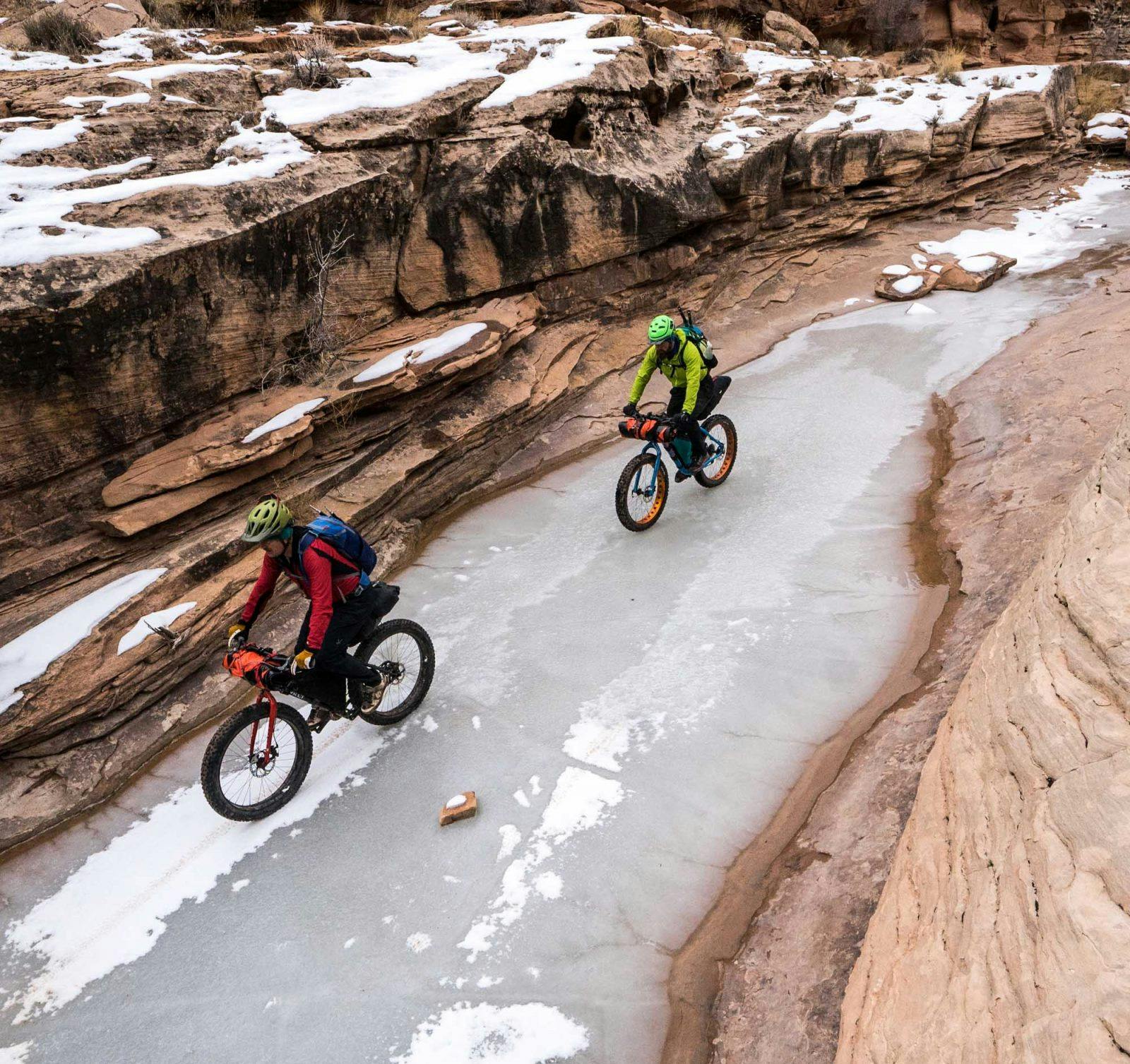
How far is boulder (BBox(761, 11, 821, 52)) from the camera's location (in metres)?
20.4

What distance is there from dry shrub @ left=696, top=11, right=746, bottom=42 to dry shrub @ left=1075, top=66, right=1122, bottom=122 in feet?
28.2

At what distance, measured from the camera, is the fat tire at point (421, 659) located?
553cm

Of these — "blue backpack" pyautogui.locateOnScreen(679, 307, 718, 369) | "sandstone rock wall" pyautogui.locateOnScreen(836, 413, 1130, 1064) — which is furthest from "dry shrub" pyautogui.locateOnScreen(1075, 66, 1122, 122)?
"sandstone rock wall" pyautogui.locateOnScreen(836, 413, 1130, 1064)

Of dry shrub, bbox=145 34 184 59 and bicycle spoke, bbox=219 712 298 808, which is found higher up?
dry shrub, bbox=145 34 184 59

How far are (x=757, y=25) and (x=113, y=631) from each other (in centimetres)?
2332

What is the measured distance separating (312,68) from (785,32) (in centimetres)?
1613

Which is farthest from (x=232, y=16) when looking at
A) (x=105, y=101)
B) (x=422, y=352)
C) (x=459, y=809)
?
(x=459, y=809)

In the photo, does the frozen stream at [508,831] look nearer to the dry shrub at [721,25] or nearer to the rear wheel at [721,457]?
the rear wheel at [721,457]

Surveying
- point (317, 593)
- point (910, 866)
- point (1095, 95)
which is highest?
point (1095, 95)

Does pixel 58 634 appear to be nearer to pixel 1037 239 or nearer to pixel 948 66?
pixel 1037 239

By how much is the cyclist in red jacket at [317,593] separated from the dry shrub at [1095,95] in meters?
22.1

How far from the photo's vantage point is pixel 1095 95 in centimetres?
1969

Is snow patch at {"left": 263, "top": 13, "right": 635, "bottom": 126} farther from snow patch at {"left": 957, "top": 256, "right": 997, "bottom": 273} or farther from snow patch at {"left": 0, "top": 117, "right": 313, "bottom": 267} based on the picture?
snow patch at {"left": 957, "top": 256, "right": 997, "bottom": 273}

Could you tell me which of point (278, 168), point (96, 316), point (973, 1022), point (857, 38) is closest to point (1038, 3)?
point (857, 38)
